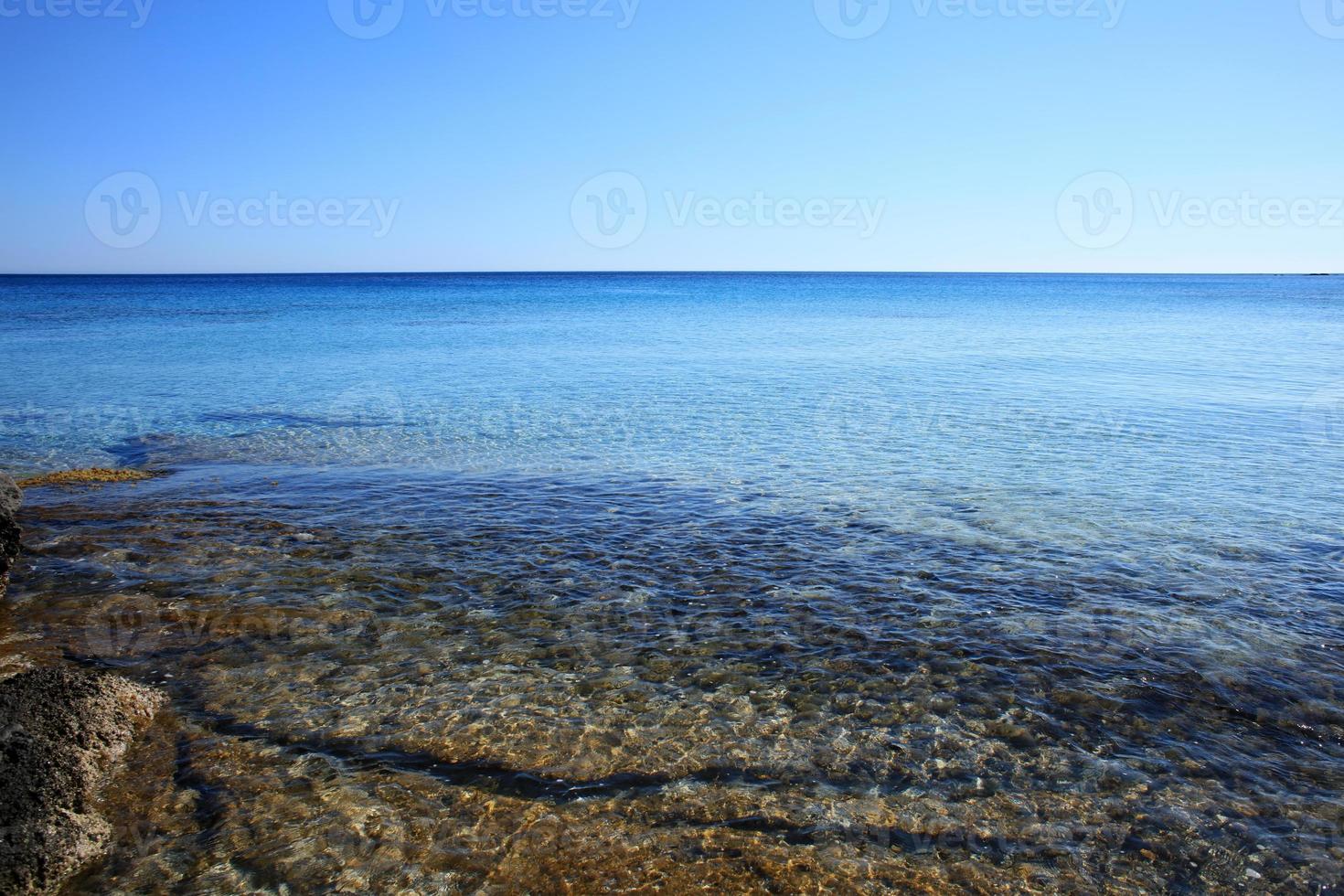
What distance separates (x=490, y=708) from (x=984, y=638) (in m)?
4.53

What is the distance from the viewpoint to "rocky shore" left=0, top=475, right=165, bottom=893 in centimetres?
427

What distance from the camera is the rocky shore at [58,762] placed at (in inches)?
168

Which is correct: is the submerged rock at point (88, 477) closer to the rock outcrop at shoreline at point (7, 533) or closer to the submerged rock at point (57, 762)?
the rock outcrop at shoreline at point (7, 533)

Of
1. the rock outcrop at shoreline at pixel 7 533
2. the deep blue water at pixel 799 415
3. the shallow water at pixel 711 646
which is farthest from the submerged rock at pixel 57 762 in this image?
the deep blue water at pixel 799 415

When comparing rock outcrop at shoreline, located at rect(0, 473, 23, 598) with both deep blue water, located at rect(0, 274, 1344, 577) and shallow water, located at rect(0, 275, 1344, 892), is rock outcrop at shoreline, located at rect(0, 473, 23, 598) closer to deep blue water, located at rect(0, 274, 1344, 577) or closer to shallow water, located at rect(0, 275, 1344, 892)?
shallow water, located at rect(0, 275, 1344, 892)

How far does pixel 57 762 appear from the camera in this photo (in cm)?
493

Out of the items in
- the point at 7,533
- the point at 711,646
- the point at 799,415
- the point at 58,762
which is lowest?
the point at 711,646

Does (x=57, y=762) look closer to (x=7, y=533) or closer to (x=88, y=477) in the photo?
(x=7, y=533)

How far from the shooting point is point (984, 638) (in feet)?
24.4

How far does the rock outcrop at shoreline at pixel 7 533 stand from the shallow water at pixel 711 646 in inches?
13.7

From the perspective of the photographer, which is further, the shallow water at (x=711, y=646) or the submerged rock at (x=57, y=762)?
the shallow water at (x=711, y=646)

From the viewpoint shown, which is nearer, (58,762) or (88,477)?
(58,762)

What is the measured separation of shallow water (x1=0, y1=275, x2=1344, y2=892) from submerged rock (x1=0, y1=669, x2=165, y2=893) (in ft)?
0.85

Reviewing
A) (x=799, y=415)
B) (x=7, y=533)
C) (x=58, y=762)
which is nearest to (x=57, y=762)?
(x=58, y=762)
